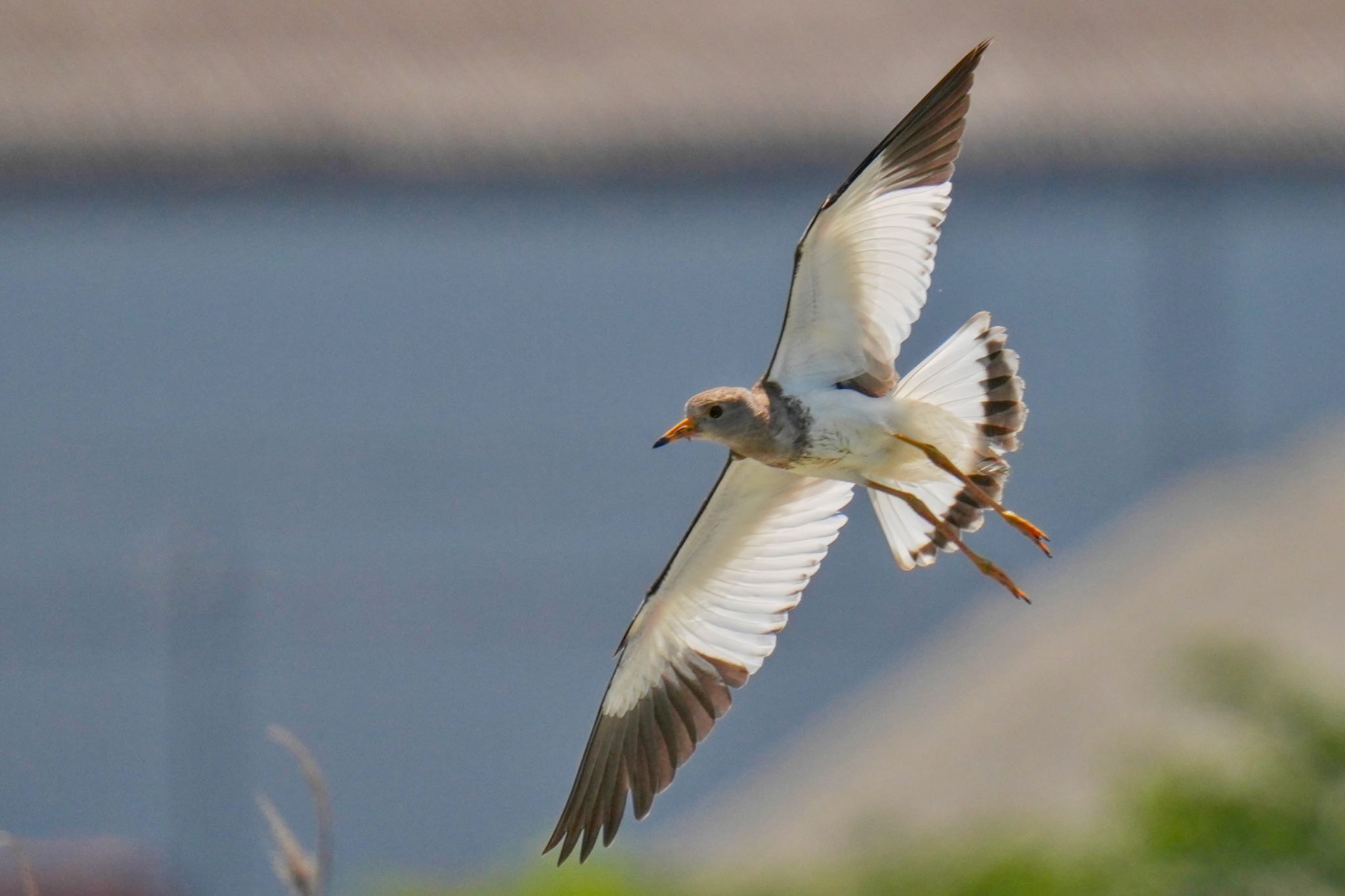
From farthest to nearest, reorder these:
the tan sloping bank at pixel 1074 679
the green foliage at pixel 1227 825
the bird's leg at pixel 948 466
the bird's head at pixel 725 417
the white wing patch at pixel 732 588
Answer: the tan sloping bank at pixel 1074 679
the green foliage at pixel 1227 825
the white wing patch at pixel 732 588
the bird's leg at pixel 948 466
the bird's head at pixel 725 417

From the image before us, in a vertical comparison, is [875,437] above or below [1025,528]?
above

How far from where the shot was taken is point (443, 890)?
25.3 feet

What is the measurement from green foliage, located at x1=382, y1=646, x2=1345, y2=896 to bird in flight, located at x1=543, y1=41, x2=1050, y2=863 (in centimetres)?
249

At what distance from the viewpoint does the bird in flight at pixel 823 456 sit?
13.3 ft

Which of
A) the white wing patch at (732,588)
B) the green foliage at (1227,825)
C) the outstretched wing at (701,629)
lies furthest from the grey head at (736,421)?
the green foliage at (1227,825)

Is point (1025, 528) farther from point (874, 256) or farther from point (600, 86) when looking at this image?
point (600, 86)

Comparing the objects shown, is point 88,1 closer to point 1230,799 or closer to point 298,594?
point 298,594

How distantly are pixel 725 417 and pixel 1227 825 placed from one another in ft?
11.6

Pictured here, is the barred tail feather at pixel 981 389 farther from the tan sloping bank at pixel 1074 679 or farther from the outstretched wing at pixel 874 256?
the tan sloping bank at pixel 1074 679

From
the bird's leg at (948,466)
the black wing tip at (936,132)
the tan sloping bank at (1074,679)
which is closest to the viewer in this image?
the black wing tip at (936,132)

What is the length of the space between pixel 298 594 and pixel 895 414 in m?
8.77

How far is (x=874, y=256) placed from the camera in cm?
411

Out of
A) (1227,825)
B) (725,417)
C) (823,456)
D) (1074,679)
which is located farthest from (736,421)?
(1074,679)

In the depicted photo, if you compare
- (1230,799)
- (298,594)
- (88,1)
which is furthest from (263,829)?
(1230,799)
